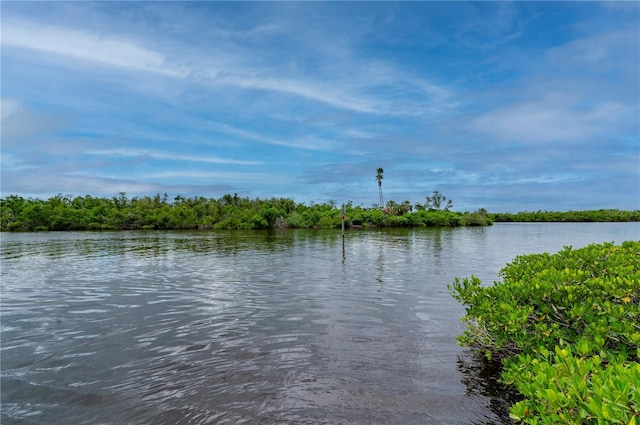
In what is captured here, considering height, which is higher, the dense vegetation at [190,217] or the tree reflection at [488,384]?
the dense vegetation at [190,217]

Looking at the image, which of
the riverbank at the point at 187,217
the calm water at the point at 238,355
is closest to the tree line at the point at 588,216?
the riverbank at the point at 187,217

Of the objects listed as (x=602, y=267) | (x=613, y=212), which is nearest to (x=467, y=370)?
(x=602, y=267)

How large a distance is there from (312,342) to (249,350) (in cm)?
170

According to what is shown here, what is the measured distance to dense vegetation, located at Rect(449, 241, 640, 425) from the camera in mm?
2854

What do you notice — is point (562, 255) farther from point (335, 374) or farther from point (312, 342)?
point (312, 342)

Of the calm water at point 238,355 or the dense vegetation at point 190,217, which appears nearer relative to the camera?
the calm water at point 238,355

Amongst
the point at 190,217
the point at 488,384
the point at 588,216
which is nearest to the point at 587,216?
the point at 588,216

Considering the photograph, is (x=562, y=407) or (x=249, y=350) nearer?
(x=562, y=407)

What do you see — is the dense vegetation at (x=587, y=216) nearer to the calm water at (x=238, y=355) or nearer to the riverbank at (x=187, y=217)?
the riverbank at (x=187, y=217)

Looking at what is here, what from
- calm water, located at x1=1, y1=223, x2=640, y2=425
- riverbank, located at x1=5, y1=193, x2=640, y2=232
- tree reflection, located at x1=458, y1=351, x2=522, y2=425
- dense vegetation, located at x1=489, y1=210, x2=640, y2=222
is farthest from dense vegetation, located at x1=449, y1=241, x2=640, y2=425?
dense vegetation, located at x1=489, y1=210, x2=640, y2=222

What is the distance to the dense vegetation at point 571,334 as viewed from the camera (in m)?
2.85

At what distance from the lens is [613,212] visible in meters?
151

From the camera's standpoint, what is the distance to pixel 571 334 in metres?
5.55

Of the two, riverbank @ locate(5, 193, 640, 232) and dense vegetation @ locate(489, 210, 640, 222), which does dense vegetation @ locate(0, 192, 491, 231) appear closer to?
riverbank @ locate(5, 193, 640, 232)
